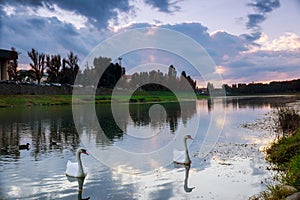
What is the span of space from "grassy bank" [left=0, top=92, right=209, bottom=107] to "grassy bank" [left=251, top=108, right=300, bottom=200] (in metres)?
40.6

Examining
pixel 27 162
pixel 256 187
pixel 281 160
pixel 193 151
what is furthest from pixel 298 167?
pixel 27 162

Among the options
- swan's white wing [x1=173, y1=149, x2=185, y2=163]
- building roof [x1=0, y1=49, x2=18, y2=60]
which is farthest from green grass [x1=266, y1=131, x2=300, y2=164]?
building roof [x1=0, y1=49, x2=18, y2=60]

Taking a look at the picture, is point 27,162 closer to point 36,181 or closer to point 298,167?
point 36,181

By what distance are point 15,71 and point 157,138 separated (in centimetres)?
6861

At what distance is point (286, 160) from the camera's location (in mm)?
11195

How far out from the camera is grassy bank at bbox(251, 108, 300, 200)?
278 inches

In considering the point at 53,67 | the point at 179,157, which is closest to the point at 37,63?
the point at 53,67

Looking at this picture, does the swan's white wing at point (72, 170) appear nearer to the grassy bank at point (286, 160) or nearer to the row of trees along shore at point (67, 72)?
the grassy bank at point (286, 160)

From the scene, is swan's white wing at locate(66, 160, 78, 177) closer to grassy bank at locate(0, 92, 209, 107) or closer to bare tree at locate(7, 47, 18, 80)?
grassy bank at locate(0, 92, 209, 107)

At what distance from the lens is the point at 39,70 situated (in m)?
80.4

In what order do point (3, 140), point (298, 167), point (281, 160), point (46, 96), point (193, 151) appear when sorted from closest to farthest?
→ point (298, 167) < point (281, 160) < point (193, 151) < point (3, 140) < point (46, 96)

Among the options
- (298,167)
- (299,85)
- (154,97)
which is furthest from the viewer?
(299,85)

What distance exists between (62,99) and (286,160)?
53728mm

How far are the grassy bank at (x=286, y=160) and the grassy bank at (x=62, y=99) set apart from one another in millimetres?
40600
